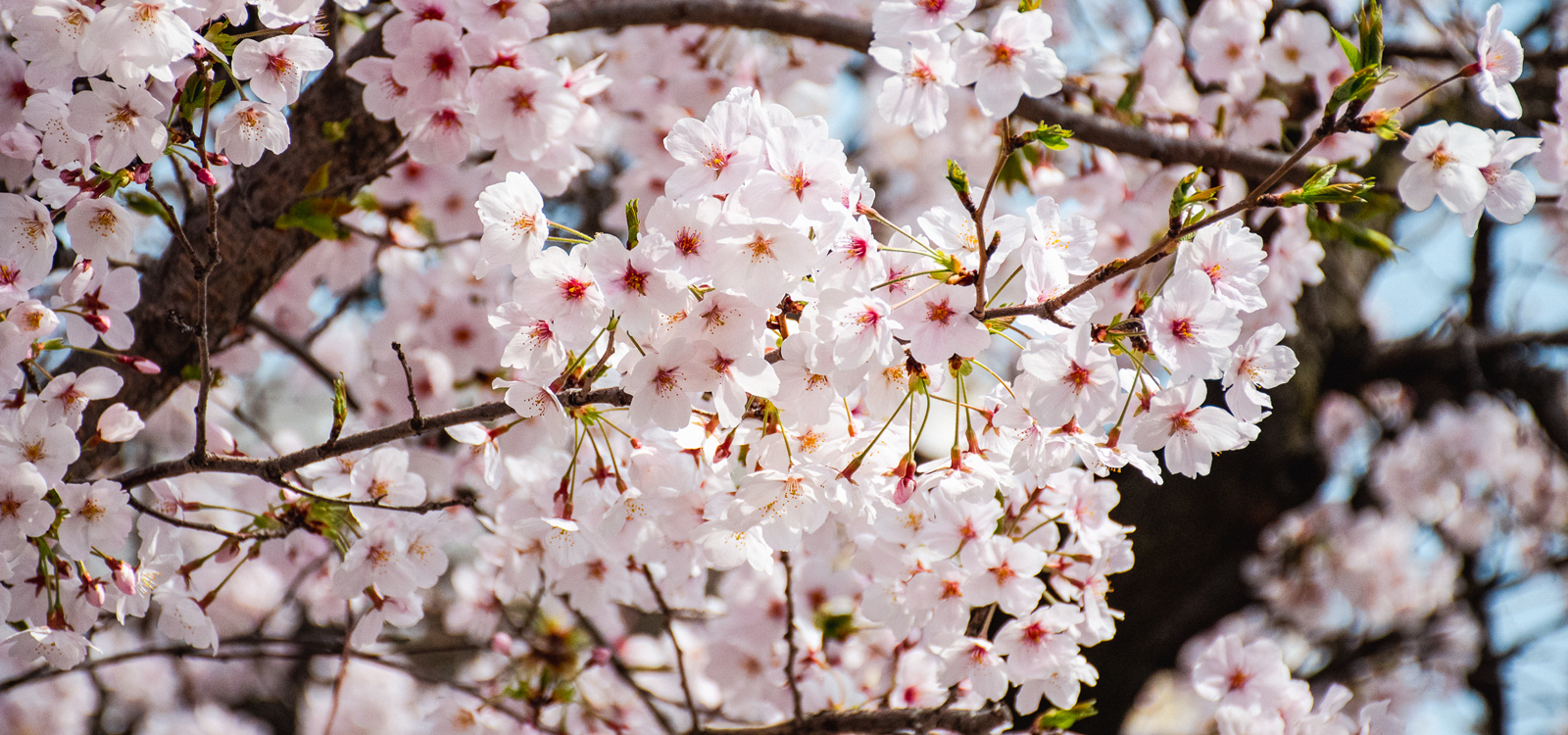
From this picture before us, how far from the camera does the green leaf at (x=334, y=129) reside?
6.05 feet

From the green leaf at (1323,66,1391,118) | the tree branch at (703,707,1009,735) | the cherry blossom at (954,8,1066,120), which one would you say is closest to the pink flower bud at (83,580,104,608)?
the tree branch at (703,707,1009,735)

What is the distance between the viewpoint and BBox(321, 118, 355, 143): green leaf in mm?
1844

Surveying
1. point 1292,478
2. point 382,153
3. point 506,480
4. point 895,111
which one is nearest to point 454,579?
point 506,480

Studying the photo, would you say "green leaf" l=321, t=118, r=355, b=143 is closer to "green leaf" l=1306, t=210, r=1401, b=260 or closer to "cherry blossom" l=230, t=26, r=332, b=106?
"cherry blossom" l=230, t=26, r=332, b=106

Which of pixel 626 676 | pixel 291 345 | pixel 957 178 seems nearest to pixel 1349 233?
pixel 957 178

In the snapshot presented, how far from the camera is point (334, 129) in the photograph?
1.85 meters

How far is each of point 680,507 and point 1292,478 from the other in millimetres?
2428

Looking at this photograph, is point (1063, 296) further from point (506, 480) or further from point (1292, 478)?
point (1292, 478)

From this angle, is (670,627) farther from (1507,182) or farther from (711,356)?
(1507,182)

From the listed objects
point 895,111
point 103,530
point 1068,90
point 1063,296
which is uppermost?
point 1068,90

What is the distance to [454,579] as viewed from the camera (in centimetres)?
254

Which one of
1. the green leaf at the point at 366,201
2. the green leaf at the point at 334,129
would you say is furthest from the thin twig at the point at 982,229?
the green leaf at the point at 366,201

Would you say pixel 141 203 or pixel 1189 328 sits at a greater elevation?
pixel 1189 328

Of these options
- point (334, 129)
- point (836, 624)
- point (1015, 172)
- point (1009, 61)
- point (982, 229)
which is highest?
point (1015, 172)
